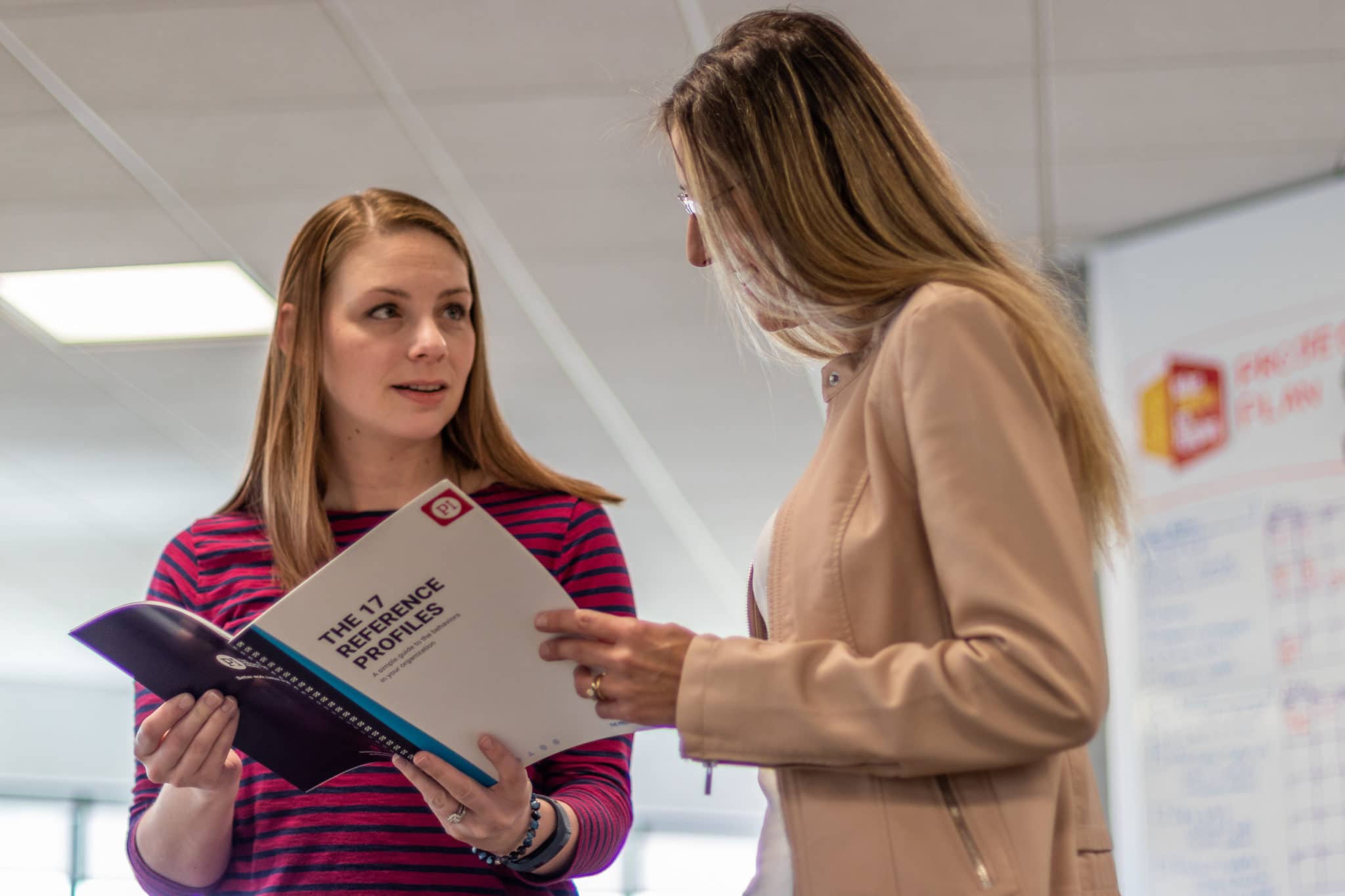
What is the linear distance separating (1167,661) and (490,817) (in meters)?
2.53

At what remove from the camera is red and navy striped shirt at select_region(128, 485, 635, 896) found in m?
1.48

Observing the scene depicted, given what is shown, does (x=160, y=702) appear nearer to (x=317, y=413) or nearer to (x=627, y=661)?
(x=317, y=413)

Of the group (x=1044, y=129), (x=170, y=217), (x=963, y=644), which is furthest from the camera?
(x=170, y=217)

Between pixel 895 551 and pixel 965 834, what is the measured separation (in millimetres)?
206

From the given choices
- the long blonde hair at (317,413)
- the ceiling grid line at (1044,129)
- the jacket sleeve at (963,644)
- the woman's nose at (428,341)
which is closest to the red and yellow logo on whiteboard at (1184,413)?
the ceiling grid line at (1044,129)

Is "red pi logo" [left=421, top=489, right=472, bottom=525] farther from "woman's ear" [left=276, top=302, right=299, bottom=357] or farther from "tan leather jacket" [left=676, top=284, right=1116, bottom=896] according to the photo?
"woman's ear" [left=276, top=302, right=299, bottom=357]

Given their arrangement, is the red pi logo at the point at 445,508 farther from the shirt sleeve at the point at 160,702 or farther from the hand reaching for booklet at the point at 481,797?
the shirt sleeve at the point at 160,702

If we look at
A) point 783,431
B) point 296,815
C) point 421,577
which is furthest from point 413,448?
point 783,431

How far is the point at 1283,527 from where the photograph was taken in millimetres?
3250

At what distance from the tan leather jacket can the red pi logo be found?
9.5 inches

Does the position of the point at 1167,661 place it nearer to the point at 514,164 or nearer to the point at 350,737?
the point at 514,164

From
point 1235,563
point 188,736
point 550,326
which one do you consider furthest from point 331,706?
point 550,326

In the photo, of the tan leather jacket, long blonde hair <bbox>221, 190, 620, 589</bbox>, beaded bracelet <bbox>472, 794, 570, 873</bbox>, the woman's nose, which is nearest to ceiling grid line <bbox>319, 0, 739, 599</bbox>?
long blonde hair <bbox>221, 190, 620, 589</bbox>

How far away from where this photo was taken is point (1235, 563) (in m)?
3.32
